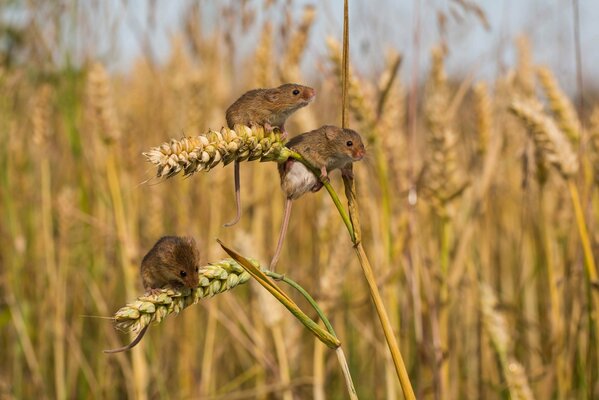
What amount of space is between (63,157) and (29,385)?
5.18 ft

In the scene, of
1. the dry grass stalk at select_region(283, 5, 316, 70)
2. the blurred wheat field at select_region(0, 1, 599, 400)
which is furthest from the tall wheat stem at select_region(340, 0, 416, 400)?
the dry grass stalk at select_region(283, 5, 316, 70)

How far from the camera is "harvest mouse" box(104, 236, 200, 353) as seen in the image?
109 cm

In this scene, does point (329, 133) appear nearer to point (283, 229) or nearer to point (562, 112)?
point (283, 229)

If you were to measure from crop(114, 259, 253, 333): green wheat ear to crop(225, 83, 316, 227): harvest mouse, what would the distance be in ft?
0.80

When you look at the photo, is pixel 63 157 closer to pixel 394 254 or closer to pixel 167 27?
pixel 167 27

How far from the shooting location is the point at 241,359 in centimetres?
314

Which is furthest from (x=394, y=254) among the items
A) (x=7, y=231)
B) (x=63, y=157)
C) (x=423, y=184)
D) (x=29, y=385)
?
(x=63, y=157)

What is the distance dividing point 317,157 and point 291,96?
217 millimetres

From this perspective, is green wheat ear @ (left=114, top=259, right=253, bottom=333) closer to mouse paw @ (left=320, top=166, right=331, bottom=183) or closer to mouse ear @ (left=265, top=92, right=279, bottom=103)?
mouse paw @ (left=320, top=166, right=331, bottom=183)

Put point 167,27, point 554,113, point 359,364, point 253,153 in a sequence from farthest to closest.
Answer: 1. point 167,27
2. point 359,364
3. point 554,113
4. point 253,153

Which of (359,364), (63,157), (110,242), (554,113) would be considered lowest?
(359,364)

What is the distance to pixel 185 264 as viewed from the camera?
3.55 feet

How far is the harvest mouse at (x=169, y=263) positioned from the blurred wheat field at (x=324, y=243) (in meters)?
0.71

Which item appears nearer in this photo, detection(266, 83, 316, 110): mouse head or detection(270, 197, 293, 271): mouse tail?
detection(270, 197, 293, 271): mouse tail
